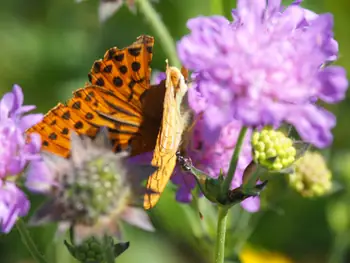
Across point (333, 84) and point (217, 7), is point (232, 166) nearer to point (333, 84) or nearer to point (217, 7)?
point (333, 84)

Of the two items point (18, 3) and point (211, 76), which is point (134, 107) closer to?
point (211, 76)

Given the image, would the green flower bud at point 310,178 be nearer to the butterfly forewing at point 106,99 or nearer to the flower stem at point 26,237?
the butterfly forewing at point 106,99

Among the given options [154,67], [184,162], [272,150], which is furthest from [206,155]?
[154,67]

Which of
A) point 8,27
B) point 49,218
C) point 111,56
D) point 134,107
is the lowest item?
point 49,218

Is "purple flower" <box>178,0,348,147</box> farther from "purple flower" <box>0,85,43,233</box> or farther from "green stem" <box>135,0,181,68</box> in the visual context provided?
"green stem" <box>135,0,181,68</box>

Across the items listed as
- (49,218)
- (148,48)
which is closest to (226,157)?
(148,48)

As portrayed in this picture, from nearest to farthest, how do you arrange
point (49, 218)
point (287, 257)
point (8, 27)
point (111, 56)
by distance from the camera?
point (49, 218) < point (111, 56) < point (287, 257) < point (8, 27)

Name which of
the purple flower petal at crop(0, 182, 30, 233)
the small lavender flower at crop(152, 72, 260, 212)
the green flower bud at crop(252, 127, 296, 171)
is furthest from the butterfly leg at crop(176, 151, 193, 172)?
the purple flower petal at crop(0, 182, 30, 233)
